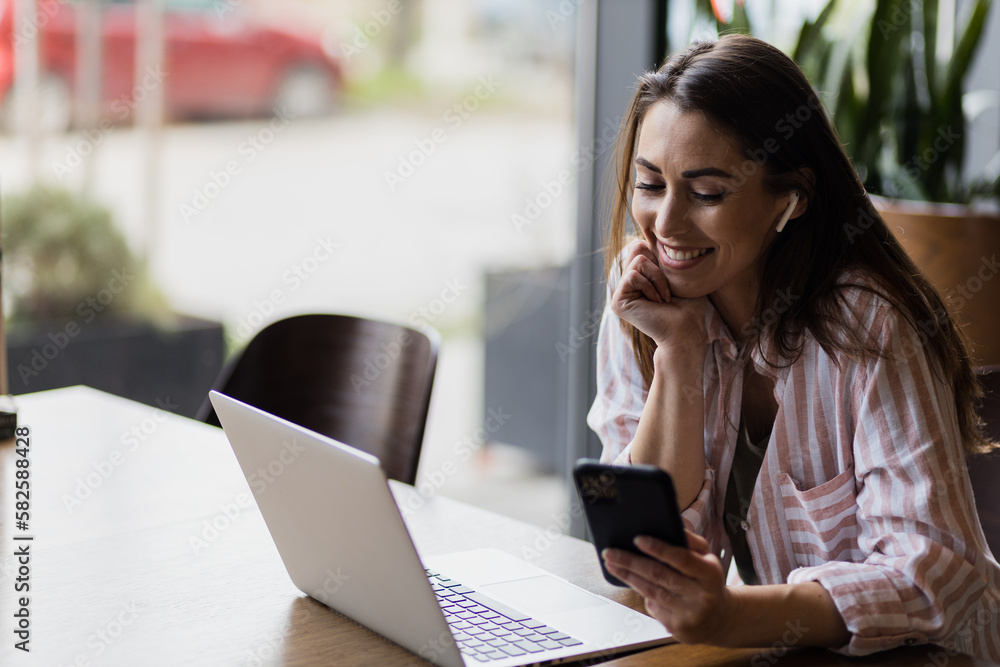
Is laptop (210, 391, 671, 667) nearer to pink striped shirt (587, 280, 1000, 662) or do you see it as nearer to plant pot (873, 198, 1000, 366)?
pink striped shirt (587, 280, 1000, 662)

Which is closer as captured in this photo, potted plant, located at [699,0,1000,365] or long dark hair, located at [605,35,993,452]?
long dark hair, located at [605,35,993,452]

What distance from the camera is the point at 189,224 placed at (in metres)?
3.90

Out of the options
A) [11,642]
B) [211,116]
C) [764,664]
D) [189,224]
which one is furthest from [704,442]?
[211,116]

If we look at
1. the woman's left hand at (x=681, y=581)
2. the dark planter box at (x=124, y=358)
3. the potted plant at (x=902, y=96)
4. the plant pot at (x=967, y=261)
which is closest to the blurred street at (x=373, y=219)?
the dark planter box at (x=124, y=358)

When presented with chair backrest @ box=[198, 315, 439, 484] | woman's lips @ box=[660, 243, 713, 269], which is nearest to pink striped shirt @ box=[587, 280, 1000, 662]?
woman's lips @ box=[660, 243, 713, 269]

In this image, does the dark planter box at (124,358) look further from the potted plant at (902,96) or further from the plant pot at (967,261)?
the plant pot at (967,261)

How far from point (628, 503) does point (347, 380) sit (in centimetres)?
117

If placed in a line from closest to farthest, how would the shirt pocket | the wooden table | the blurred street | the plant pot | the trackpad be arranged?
1. the wooden table
2. the trackpad
3. the shirt pocket
4. the plant pot
5. the blurred street

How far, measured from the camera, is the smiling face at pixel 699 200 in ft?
4.17

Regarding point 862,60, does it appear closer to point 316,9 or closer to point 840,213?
point 840,213

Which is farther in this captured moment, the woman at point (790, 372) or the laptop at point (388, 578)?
the woman at point (790, 372)

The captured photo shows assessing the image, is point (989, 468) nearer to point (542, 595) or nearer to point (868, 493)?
point (868, 493)

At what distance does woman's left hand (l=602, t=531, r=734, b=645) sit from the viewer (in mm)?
913

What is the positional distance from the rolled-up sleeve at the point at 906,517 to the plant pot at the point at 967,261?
3.17 ft
